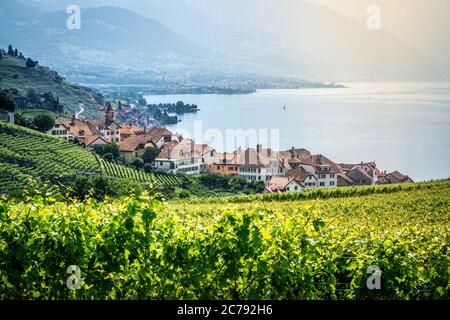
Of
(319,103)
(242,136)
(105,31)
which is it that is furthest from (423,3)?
(105,31)

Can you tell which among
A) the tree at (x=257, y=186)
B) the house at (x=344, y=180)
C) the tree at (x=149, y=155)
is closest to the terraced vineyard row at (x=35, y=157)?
the tree at (x=149, y=155)

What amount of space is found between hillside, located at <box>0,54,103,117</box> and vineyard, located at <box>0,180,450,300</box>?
51.2 metres

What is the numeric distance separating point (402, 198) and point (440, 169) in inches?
480

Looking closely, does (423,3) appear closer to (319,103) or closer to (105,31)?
(319,103)

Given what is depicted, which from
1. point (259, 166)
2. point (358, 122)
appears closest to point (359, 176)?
point (259, 166)

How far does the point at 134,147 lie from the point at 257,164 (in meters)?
6.46

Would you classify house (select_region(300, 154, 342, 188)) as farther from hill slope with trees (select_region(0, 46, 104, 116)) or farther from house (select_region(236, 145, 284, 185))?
hill slope with trees (select_region(0, 46, 104, 116))

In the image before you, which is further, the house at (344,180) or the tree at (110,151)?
the tree at (110,151)

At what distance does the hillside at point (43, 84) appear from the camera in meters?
56.5

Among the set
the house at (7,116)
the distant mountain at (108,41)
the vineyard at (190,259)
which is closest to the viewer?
the vineyard at (190,259)

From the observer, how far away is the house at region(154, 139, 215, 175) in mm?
29469

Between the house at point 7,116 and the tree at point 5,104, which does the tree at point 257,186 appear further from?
the tree at point 5,104

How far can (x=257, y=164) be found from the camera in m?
29.2

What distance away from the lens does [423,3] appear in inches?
710
